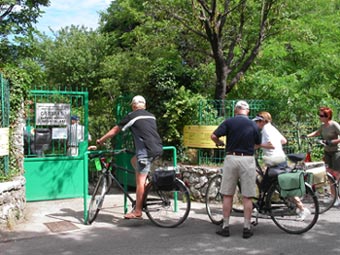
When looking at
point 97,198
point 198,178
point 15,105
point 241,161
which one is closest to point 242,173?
point 241,161

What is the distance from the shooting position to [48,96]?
27.7 ft

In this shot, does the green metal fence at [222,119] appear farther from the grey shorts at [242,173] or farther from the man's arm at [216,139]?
the grey shorts at [242,173]

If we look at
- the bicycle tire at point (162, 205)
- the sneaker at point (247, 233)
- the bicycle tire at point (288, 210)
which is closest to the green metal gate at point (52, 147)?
the bicycle tire at point (162, 205)

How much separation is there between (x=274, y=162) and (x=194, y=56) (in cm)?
637

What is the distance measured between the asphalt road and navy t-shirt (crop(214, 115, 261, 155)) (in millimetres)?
1259

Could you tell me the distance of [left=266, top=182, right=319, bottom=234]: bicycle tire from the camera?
5941 millimetres

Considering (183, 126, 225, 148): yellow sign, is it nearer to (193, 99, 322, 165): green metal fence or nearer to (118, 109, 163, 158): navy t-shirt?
(193, 99, 322, 165): green metal fence

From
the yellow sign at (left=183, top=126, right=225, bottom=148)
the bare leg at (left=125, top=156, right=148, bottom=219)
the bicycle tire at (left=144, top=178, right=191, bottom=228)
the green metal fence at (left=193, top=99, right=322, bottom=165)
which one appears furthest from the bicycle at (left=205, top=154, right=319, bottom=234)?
the green metal fence at (left=193, top=99, right=322, bottom=165)

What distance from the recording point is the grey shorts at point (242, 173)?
5.74 metres

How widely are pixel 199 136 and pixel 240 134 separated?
2.73 meters

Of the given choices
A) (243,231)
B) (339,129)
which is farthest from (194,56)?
(243,231)

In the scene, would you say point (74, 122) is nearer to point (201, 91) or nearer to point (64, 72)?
point (201, 91)

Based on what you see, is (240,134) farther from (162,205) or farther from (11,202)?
(11,202)

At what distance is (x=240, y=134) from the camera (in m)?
5.74
